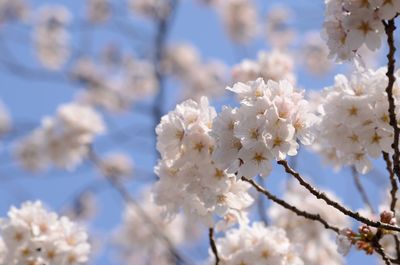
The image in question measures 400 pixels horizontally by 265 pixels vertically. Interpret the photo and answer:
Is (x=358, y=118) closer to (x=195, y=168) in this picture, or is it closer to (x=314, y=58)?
(x=195, y=168)

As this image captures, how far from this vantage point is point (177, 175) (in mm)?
2674

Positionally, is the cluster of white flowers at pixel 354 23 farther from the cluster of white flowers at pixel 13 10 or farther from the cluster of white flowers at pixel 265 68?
the cluster of white flowers at pixel 13 10

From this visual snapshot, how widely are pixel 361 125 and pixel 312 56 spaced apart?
31.6ft

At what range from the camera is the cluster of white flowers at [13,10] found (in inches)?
442

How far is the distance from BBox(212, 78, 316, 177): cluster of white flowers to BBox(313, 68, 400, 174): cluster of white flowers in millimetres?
306

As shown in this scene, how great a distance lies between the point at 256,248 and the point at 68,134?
11.1ft

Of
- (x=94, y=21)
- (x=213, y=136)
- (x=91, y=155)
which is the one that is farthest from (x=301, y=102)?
(x=94, y=21)

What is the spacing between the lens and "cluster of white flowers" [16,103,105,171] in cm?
595

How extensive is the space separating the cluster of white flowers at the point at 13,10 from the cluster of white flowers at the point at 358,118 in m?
9.36

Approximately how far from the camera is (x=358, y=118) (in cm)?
253

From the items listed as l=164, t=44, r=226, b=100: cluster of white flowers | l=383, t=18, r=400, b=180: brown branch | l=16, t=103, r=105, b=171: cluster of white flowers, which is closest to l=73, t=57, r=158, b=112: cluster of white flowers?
l=164, t=44, r=226, b=100: cluster of white flowers

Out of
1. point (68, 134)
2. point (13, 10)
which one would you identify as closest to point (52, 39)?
point (13, 10)

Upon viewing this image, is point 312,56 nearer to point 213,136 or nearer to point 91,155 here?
point 91,155

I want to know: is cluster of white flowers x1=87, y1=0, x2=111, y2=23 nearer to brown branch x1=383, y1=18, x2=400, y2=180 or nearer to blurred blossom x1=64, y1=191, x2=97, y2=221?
blurred blossom x1=64, y1=191, x2=97, y2=221
